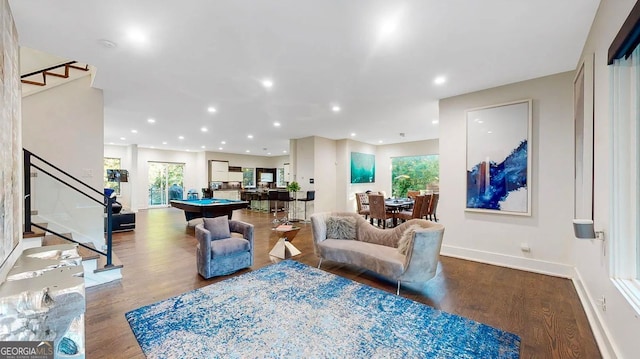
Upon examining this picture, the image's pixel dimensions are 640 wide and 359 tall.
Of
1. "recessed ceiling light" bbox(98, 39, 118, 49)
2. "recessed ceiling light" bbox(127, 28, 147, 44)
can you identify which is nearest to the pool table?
"recessed ceiling light" bbox(98, 39, 118, 49)

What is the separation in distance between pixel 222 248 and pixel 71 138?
128 inches

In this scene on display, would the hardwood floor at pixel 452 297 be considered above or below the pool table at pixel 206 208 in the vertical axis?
below

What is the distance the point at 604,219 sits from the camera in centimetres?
207

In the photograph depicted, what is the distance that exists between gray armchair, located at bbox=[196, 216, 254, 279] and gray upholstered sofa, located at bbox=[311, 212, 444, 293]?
3.68 ft

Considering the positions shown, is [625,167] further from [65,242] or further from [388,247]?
[65,242]

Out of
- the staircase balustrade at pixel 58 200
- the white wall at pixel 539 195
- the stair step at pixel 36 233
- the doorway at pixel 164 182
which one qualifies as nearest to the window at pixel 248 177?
the doorway at pixel 164 182

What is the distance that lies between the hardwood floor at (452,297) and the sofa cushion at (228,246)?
1.15 feet

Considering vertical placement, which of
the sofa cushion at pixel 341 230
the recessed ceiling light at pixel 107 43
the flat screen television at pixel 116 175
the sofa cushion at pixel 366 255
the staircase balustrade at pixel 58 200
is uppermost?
the recessed ceiling light at pixel 107 43

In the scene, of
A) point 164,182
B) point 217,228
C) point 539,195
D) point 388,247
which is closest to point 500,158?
point 539,195

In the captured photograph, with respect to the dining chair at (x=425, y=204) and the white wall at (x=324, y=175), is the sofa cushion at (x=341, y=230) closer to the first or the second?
the dining chair at (x=425, y=204)

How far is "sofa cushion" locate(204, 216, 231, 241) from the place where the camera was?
3967 millimetres

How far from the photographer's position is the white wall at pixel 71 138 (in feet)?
12.4

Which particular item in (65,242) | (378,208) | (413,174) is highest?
(413,174)

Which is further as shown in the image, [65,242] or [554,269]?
[554,269]
